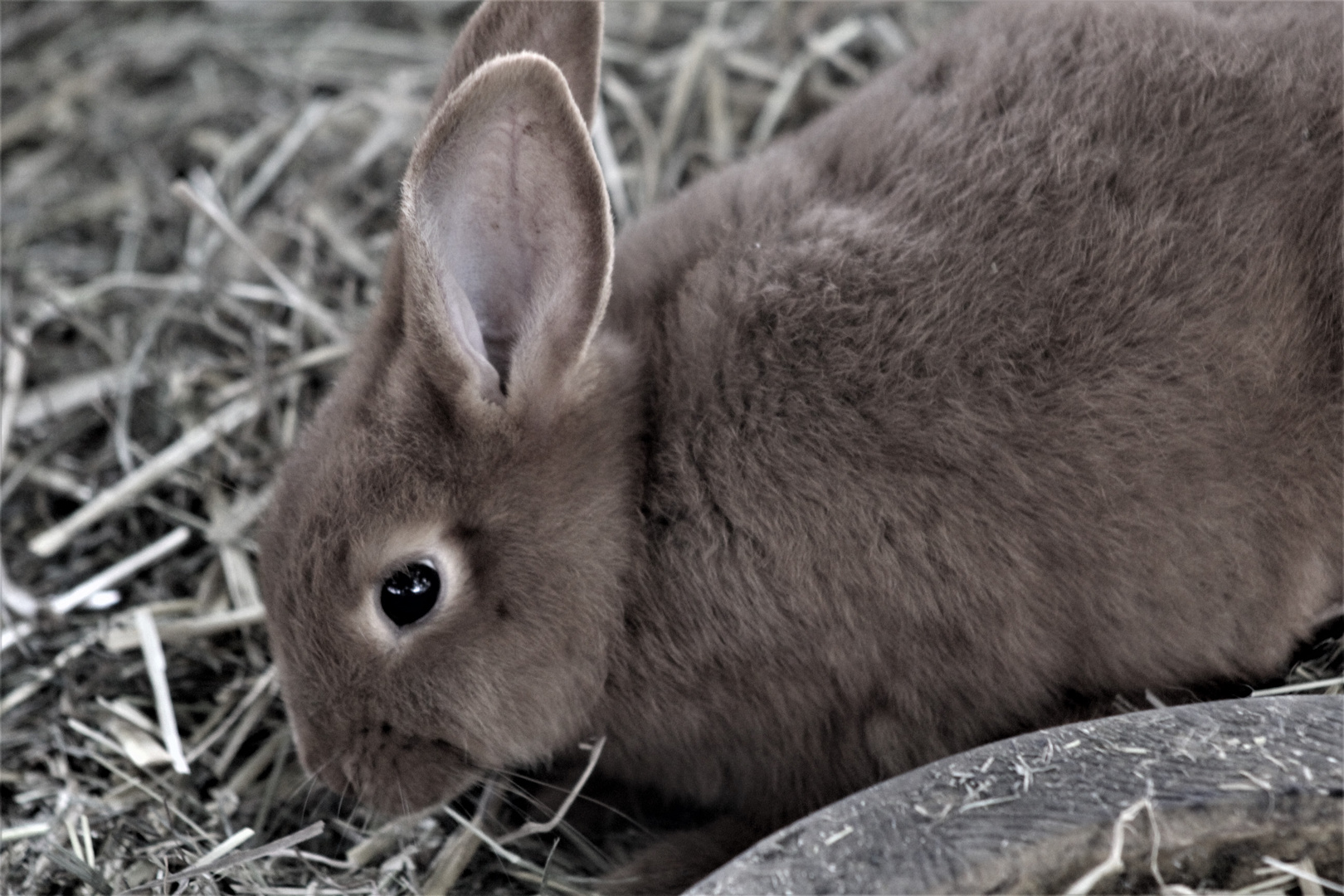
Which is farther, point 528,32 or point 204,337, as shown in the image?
point 204,337

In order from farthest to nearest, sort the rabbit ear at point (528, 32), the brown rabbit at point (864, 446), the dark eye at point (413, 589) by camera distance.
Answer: the rabbit ear at point (528, 32), the dark eye at point (413, 589), the brown rabbit at point (864, 446)

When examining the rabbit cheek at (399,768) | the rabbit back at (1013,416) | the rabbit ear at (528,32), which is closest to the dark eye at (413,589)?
the rabbit cheek at (399,768)

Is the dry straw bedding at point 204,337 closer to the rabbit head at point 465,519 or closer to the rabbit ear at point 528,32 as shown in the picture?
the rabbit head at point 465,519

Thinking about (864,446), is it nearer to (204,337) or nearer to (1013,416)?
(1013,416)

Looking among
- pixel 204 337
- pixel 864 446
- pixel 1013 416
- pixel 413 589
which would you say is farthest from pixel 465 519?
pixel 204 337

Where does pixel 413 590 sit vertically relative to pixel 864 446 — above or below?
below

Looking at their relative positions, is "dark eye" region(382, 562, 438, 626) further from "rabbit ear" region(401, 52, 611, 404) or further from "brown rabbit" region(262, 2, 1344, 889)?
"rabbit ear" region(401, 52, 611, 404)

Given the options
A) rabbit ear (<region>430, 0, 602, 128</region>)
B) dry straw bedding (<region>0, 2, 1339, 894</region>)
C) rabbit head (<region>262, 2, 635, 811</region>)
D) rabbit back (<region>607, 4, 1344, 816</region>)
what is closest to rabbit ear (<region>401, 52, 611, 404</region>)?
rabbit head (<region>262, 2, 635, 811</region>)
